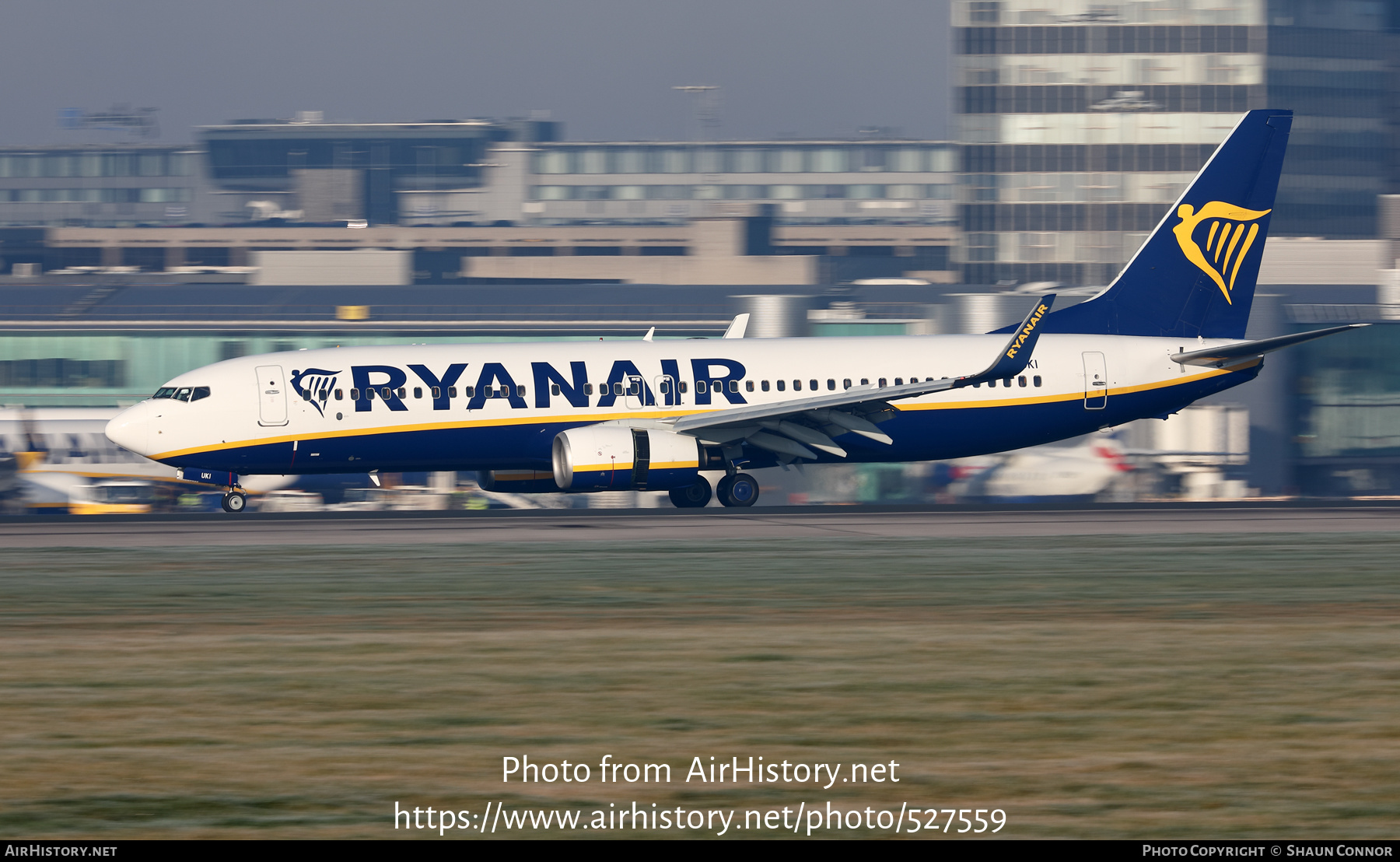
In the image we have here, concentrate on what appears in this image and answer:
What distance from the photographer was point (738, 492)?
42406 millimetres

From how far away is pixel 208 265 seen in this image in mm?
192375

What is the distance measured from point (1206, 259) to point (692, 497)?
14744mm

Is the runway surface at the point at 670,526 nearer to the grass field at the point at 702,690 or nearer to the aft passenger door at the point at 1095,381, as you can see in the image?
the aft passenger door at the point at 1095,381

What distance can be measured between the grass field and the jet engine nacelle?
9.93 m

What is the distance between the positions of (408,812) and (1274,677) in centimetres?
953

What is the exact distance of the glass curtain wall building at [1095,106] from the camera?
141 metres

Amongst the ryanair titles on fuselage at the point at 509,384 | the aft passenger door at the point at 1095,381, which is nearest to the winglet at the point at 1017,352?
the aft passenger door at the point at 1095,381

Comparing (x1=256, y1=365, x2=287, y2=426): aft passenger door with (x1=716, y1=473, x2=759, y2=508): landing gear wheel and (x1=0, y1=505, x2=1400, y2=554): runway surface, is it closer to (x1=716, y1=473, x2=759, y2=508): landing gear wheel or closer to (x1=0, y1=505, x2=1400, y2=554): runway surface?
(x1=0, y1=505, x2=1400, y2=554): runway surface

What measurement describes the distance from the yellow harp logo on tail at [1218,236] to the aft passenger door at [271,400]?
22.9 metres

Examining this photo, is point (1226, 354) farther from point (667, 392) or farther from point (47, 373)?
point (47, 373)

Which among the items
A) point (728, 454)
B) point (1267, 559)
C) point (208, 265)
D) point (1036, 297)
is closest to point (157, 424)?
point (728, 454)

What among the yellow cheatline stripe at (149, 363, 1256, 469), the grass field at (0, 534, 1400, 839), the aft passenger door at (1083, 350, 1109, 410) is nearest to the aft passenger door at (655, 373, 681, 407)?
the yellow cheatline stripe at (149, 363, 1256, 469)

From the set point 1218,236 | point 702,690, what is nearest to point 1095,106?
point 1218,236

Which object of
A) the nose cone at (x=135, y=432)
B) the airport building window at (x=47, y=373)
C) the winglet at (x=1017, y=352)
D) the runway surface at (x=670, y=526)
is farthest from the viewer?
the airport building window at (x=47, y=373)
